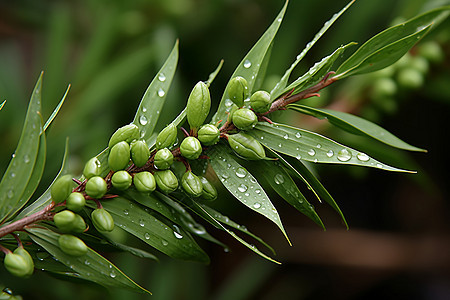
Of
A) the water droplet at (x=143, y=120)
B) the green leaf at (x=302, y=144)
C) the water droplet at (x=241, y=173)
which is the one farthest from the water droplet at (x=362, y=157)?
the water droplet at (x=143, y=120)

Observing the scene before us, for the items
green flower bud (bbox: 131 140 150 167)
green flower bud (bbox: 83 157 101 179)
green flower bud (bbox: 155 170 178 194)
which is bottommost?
green flower bud (bbox: 83 157 101 179)

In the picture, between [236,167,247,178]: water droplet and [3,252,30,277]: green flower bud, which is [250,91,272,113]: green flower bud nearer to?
[236,167,247,178]: water droplet

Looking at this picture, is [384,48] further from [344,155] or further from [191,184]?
[191,184]

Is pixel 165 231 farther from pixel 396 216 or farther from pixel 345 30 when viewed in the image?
pixel 396 216

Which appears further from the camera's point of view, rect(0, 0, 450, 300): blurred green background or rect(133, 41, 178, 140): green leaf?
rect(0, 0, 450, 300): blurred green background

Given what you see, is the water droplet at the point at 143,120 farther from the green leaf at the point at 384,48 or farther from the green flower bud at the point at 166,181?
the green leaf at the point at 384,48

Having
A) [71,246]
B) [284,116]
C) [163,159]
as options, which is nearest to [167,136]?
[163,159]

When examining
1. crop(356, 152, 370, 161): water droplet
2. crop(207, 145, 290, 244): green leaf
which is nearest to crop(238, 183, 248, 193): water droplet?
crop(207, 145, 290, 244): green leaf
